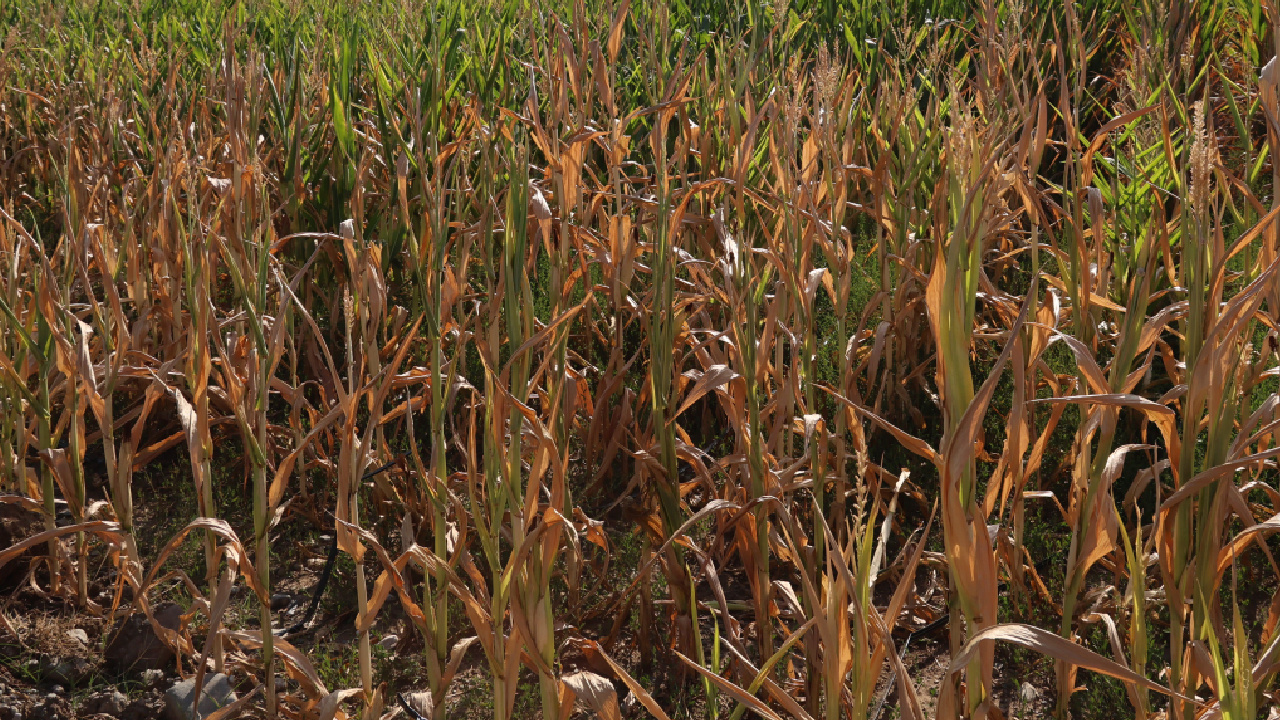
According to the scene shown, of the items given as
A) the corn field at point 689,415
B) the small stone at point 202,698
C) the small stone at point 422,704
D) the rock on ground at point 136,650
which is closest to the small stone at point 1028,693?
the corn field at point 689,415

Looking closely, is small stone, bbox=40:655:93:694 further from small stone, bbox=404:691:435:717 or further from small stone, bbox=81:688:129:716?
small stone, bbox=404:691:435:717

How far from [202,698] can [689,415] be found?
133 cm

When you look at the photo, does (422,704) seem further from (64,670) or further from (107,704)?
(64,670)

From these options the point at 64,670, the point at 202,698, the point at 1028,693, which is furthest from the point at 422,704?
the point at 1028,693

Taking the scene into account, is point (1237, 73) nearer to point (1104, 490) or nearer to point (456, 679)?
point (1104, 490)

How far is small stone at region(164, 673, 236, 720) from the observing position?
171 centimetres

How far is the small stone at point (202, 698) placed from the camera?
1.71 m

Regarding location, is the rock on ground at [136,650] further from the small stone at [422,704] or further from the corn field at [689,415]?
the small stone at [422,704]

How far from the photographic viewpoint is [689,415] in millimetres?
2662

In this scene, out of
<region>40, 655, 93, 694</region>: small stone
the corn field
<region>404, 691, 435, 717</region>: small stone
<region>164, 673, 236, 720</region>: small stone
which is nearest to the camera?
the corn field

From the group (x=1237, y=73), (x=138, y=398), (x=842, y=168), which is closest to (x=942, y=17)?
(x=1237, y=73)

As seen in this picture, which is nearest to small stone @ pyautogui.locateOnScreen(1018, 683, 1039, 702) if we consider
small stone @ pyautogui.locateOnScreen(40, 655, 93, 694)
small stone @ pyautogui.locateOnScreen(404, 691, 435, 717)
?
small stone @ pyautogui.locateOnScreen(404, 691, 435, 717)

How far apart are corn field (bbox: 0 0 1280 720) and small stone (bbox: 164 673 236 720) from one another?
0.06 metres

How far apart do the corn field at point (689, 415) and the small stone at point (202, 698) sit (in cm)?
6
